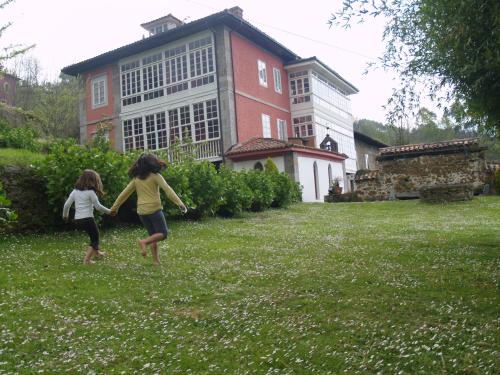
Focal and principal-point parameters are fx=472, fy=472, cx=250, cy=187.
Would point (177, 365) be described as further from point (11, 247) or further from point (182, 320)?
point (11, 247)

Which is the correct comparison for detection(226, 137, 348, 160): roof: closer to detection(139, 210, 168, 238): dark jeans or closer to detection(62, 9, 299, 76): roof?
detection(62, 9, 299, 76): roof

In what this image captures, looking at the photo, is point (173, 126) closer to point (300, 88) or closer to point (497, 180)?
point (300, 88)

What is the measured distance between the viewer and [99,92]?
3134 centimetres

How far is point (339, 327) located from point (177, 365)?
1.67 meters

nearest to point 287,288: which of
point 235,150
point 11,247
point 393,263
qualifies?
point 393,263

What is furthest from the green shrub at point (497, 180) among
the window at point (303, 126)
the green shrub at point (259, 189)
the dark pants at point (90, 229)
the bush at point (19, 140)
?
the dark pants at point (90, 229)

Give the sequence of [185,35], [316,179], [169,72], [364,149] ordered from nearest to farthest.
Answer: [185,35] → [316,179] → [169,72] → [364,149]

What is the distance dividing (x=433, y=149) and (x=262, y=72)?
11.1 m

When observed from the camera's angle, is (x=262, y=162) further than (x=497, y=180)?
Yes

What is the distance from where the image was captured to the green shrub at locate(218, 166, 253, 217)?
594 inches

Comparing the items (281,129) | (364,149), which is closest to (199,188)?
(281,129)

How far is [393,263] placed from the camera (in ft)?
24.4

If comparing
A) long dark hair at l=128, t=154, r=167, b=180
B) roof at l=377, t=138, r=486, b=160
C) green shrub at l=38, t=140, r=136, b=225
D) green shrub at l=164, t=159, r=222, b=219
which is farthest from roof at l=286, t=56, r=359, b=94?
long dark hair at l=128, t=154, r=167, b=180

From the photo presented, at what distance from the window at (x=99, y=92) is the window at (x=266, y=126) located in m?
10.6
